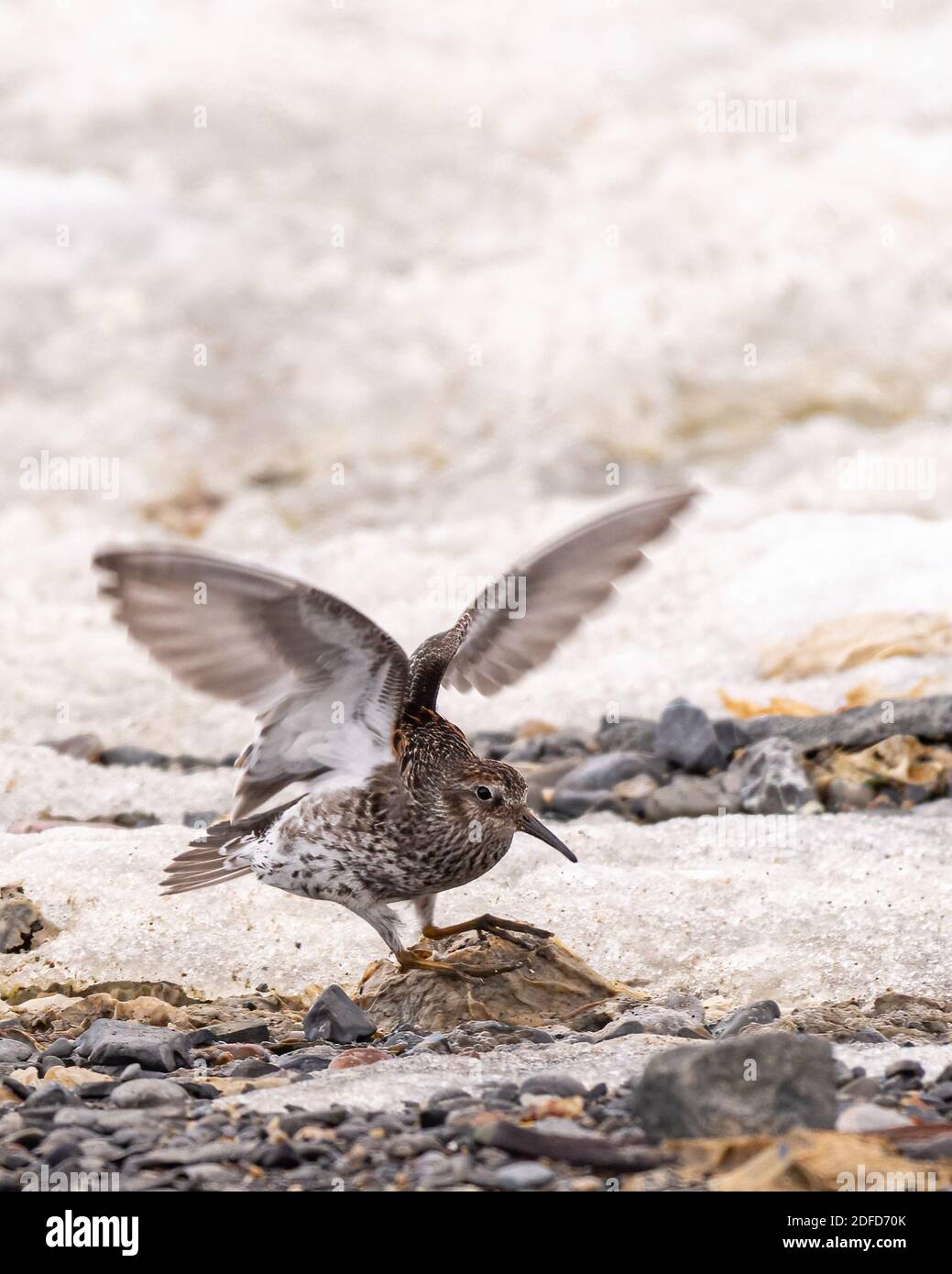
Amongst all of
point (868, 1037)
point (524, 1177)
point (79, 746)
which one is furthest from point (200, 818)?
point (524, 1177)

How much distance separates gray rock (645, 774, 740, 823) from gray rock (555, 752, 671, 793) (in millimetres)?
227

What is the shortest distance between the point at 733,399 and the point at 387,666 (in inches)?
401

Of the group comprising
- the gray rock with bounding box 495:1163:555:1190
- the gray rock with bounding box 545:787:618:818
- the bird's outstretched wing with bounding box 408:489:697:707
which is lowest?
the gray rock with bounding box 495:1163:555:1190

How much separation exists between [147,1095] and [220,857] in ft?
5.03

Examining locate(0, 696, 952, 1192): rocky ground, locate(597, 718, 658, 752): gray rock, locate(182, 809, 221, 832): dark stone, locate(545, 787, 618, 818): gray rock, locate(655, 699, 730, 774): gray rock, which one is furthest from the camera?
locate(597, 718, 658, 752): gray rock

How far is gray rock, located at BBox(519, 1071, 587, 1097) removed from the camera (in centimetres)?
367

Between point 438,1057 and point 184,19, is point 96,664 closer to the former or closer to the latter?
point 438,1057

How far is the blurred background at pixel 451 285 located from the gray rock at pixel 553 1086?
7.42m

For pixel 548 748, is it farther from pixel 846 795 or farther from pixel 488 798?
pixel 488 798

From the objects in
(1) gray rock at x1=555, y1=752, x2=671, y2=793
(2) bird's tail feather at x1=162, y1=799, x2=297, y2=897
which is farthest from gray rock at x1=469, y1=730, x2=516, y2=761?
(2) bird's tail feather at x1=162, y1=799, x2=297, y2=897

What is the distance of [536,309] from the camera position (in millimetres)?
14734

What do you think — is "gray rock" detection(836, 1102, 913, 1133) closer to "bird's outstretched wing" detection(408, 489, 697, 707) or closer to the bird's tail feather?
"bird's outstretched wing" detection(408, 489, 697, 707)

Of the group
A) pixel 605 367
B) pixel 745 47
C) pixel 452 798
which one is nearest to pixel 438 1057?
pixel 452 798

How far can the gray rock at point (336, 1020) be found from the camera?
14.8 ft
